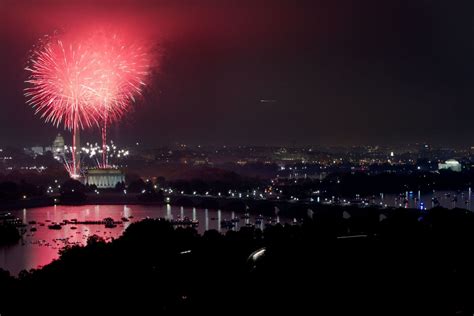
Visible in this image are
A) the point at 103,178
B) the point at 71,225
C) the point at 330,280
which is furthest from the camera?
the point at 103,178

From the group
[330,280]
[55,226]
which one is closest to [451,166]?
[55,226]

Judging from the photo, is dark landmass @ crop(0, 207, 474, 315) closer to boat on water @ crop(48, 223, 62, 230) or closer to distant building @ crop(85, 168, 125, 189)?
boat on water @ crop(48, 223, 62, 230)

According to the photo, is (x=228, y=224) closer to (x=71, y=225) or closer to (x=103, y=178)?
(x=71, y=225)

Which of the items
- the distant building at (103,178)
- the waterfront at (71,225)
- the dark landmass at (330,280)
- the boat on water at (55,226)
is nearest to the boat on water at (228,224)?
the waterfront at (71,225)

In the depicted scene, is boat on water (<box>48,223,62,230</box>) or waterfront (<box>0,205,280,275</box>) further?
boat on water (<box>48,223,62,230</box>)

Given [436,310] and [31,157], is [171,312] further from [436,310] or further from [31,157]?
[31,157]

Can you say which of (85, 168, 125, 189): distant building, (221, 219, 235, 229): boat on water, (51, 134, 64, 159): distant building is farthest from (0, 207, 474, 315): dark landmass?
(51, 134, 64, 159): distant building
